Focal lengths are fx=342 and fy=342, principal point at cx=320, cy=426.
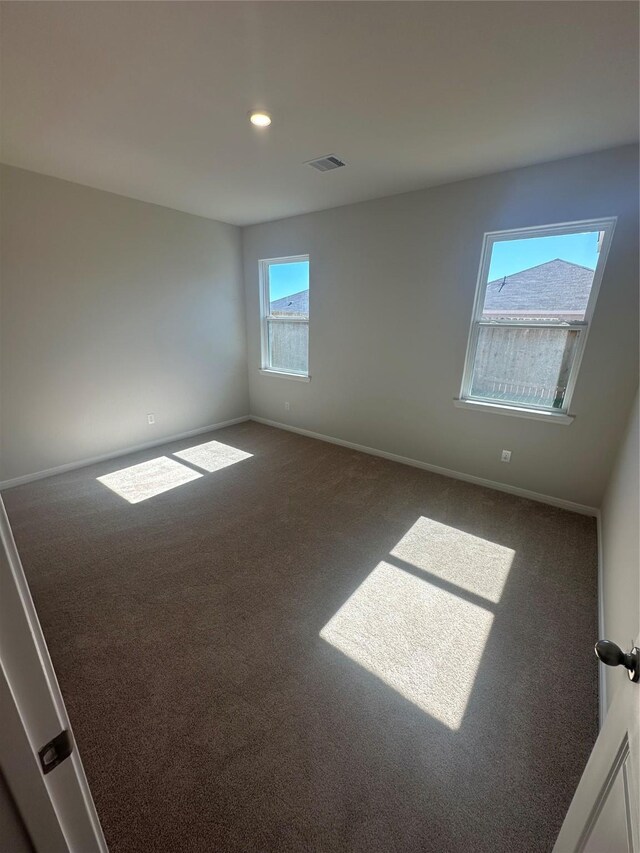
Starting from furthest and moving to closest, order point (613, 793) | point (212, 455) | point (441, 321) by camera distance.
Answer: point (212, 455) < point (441, 321) < point (613, 793)

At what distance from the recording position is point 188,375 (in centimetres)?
434

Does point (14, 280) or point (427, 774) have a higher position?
point (14, 280)

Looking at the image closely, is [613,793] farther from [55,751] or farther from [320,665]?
[320,665]

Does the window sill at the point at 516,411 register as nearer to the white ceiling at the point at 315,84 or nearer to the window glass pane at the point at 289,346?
the white ceiling at the point at 315,84

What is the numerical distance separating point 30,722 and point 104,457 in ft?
12.4

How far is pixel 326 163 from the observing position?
2.55 m

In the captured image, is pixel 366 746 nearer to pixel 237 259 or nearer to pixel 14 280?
pixel 14 280

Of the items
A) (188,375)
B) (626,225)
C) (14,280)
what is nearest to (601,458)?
(626,225)

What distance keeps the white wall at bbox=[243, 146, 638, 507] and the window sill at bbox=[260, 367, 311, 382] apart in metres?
0.12

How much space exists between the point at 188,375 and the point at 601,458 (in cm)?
431

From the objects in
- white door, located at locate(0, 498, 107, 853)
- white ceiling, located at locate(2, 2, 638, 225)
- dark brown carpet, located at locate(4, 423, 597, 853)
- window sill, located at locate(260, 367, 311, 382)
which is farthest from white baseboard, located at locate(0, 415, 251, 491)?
white door, located at locate(0, 498, 107, 853)

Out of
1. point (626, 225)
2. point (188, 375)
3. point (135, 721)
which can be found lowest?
point (135, 721)

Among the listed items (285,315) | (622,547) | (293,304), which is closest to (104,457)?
(285,315)

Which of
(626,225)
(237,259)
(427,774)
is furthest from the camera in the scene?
(237,259)
